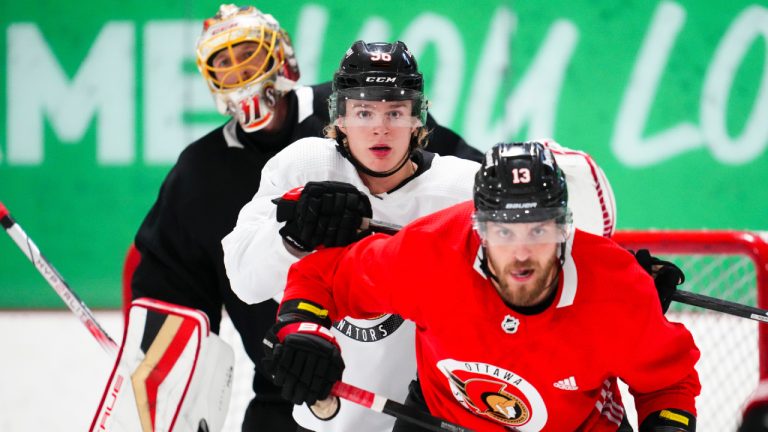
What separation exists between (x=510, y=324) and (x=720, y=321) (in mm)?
1941

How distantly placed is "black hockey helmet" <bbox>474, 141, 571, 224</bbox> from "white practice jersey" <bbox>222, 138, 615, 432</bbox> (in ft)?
1.42

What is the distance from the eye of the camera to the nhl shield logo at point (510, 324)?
6.71 ft

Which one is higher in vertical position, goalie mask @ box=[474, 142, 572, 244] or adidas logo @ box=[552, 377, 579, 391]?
goalie mask @ box=[474, 142, 572, 244]

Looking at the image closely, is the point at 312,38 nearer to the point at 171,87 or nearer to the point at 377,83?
the point at 171,87

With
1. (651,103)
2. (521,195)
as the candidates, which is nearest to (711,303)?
(521,195)

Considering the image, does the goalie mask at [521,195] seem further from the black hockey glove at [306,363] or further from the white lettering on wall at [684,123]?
the white lettering on wall at [684,123]

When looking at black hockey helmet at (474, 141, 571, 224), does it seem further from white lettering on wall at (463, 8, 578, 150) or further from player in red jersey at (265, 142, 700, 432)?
white lettering on wall at (463, 8, 578, 150)

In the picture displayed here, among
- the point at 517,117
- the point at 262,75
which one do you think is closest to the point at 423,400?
the point at 262,75

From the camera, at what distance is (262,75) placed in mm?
3062

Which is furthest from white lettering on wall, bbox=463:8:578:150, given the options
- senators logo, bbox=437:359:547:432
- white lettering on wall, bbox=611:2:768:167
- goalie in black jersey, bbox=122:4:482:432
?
senators logo, bbox=437:359:547:432

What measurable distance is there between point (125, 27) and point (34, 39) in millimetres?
528

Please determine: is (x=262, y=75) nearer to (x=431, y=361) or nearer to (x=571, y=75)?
(x=431, y=361)

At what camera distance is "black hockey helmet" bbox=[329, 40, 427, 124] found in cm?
249

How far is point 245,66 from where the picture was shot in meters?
3.08
